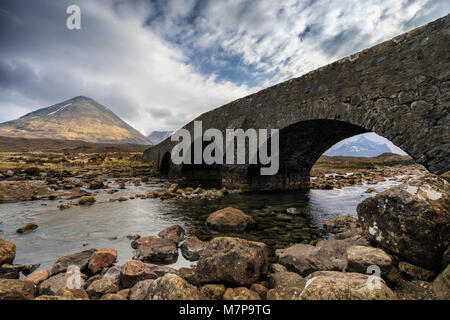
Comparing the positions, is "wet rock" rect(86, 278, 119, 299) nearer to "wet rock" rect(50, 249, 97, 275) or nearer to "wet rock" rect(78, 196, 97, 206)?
"wet rock" rect(50, 249, 97, 275)

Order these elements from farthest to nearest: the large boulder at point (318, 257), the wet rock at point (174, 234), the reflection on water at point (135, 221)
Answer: the wet rock at point (174, 234)
the reflection on water at point (135, 221)
the large boulder at point (318, 257)

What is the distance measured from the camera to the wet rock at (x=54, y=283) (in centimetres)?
274

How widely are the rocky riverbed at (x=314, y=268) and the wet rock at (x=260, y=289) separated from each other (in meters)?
0.01

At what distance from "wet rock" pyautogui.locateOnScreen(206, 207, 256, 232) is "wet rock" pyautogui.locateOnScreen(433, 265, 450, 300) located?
3877 millimetres

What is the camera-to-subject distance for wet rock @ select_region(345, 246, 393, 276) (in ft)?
7.38

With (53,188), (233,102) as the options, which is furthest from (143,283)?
(53,188)

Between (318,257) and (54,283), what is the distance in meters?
3.70

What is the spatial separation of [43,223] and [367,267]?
25.4 ft

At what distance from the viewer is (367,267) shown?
234cm

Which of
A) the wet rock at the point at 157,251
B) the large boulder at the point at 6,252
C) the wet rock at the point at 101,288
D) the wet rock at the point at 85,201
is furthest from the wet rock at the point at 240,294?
the wet rock at the point at 85,201

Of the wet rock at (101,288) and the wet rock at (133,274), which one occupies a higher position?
the wet rock at (133,274)

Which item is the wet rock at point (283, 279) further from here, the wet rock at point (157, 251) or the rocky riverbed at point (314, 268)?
the wet rock at point (157, 251)

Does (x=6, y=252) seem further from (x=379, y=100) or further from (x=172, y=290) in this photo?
(x=379, y=100)
